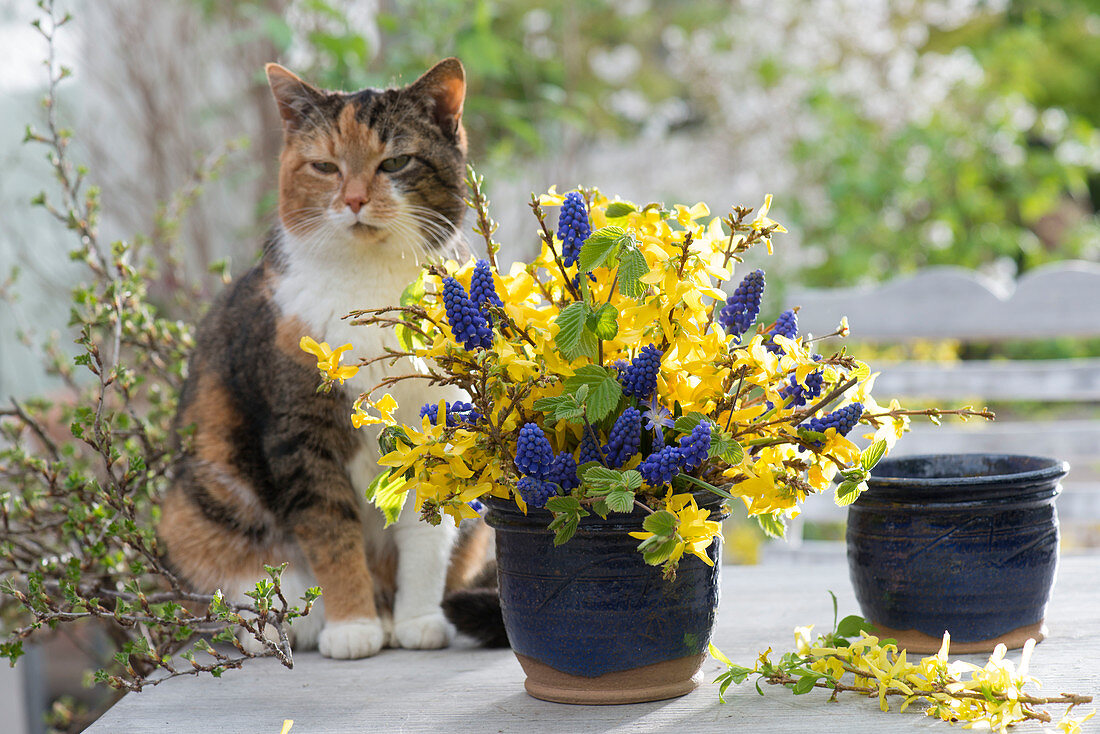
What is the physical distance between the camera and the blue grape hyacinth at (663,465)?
713 mm

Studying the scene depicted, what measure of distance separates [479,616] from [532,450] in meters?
0.44

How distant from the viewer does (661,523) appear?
2.30ft

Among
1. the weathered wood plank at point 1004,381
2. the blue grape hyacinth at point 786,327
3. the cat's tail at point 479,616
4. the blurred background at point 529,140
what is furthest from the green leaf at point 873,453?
the blurred background at point 529,140

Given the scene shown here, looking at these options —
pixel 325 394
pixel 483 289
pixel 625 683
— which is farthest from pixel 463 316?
pixel 325 394

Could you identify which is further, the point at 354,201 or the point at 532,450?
the point at 354,201

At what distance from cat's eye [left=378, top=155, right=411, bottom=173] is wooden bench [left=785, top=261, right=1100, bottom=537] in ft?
3.41

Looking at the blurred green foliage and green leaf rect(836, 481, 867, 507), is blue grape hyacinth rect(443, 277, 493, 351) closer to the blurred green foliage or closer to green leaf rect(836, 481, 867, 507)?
green leaf rect(836, 481, 867, 507)

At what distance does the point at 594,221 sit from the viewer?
85cm

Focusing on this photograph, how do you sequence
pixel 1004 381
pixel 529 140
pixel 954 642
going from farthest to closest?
1. pixel 529 140
2. pixel 1004 381
3. pixel 954 642

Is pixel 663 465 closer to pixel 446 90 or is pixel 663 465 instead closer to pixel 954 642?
pixel 954 642

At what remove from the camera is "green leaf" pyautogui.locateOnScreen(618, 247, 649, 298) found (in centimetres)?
73

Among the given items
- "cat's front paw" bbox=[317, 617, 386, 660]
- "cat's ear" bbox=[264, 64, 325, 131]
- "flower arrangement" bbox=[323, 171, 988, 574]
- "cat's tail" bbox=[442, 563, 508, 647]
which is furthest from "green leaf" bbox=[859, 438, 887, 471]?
"cat's ear" bbox=[264, 64, 325, 131]

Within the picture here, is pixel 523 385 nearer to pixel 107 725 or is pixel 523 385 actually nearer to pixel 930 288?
pixel 107 725

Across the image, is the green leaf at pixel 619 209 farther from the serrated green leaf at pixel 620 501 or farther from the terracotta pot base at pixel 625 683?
the terracotta pot base at pixel 625 683
